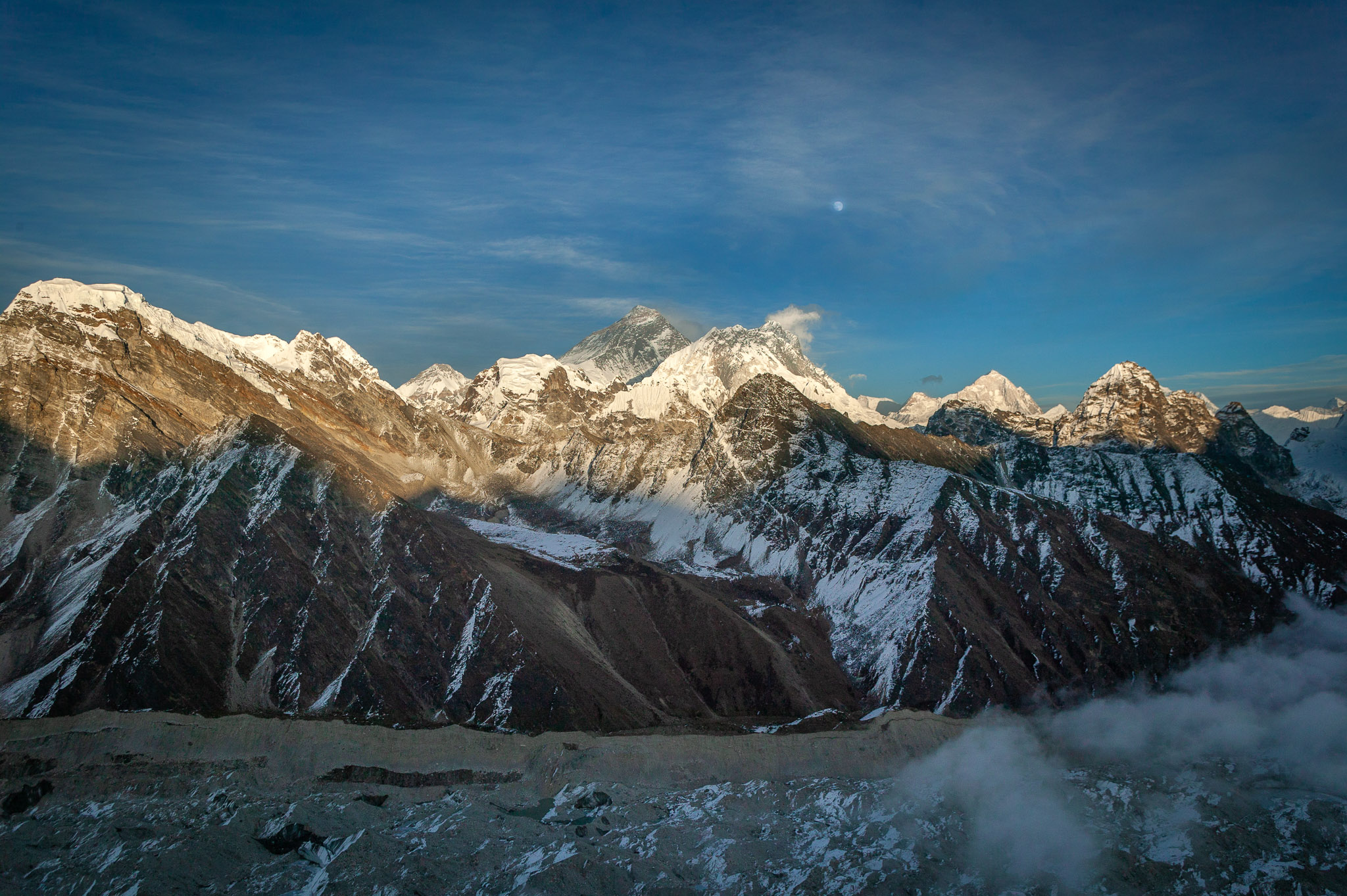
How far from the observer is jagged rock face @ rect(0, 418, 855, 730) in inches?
4274

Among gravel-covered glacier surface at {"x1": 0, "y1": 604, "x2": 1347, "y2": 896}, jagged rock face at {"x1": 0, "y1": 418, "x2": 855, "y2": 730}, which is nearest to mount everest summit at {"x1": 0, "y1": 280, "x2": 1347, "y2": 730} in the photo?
jagged rock face at {"x1": 0, "y1": 418, "x2": 855, "y2": 730}

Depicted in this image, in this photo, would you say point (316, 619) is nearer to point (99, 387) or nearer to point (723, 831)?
point (723, 831)

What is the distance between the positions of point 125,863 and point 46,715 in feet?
112

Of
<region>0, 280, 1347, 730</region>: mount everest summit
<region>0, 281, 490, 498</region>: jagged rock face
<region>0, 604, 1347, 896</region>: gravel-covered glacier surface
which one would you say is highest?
<region>0, 281, 490, 498</region>: jagged rock face

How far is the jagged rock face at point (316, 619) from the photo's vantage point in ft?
356

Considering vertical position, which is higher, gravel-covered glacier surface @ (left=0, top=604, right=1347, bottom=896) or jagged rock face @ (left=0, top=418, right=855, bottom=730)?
jagged rock face @ (left=0, top=418, right=855, bottom=730)

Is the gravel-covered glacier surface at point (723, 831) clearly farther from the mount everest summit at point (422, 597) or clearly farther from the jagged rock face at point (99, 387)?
the jagged rock face at point (99, 387)

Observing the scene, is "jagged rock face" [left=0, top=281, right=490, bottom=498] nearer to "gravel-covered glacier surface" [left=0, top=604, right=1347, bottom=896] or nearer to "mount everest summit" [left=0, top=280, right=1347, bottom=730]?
"mount everest summit" [left=0, top=280, right=1347, bottom=730]

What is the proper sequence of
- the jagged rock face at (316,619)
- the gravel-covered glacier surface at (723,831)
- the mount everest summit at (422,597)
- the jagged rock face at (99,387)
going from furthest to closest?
1. the jagged rock face at (99,387)
2. the mount everest summit at (422,597)
3. the jagged rock face at (316,619)
4. the gravel-covered glacier surface at (723,831)

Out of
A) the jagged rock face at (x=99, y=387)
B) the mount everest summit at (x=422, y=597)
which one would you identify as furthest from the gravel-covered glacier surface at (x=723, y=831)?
the jagged rock face at (x=99, y=387)

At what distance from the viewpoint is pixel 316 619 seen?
12431 cm

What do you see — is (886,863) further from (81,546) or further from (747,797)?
→ (81,546)

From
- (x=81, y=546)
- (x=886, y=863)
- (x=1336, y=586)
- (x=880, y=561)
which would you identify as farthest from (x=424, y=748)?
(x=1336, y=586)

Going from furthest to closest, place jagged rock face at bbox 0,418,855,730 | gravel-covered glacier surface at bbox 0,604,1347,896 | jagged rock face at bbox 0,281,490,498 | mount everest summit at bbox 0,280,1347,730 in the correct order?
jagged rock face at bbox 0,281,490,498 → mount everest summit at bbox 0,280,1347,730 → jagged rock face at bbox 0,418,855,730 → gravel-covered glacier surface at bbox 0,604,1347,896
